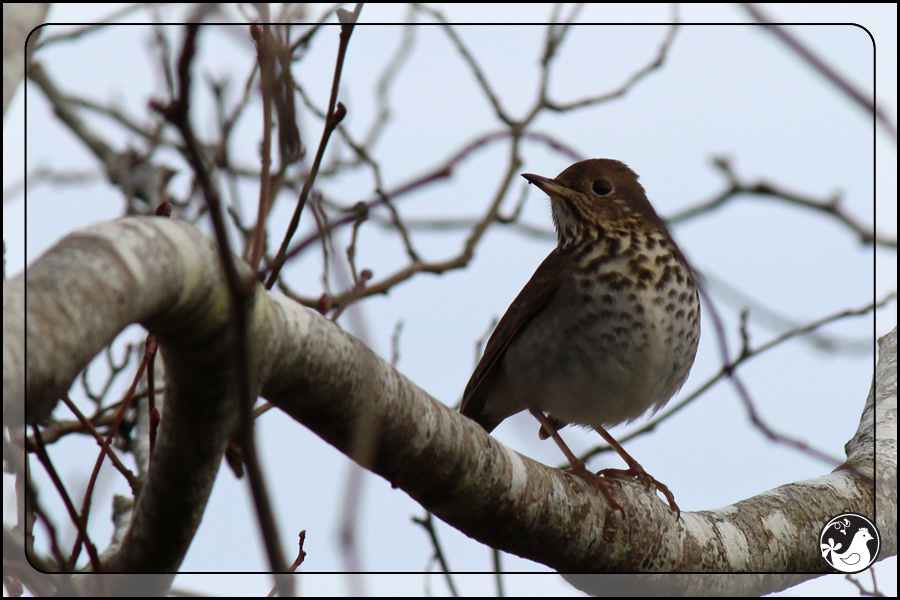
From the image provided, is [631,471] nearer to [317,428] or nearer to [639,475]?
[639,475]

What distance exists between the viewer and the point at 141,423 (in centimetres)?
328

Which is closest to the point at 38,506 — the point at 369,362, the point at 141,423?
the point at 369,362

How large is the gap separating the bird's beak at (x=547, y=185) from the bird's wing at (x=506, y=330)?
388 millimetres

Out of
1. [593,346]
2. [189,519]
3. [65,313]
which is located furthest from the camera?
[593,346]

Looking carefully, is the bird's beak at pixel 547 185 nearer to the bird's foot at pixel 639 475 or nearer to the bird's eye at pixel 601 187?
the bird's eye at pixel 601 187

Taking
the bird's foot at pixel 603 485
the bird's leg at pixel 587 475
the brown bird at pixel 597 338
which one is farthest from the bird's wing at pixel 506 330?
the bird's foot at pixel 603 485

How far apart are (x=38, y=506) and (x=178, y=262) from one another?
52cm

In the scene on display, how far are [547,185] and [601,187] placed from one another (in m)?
0.30

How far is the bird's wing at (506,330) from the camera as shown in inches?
129

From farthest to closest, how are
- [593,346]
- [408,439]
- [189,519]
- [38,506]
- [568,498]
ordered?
[593,346] → [568,498] → [408,439] → [189,519] → [38,506]

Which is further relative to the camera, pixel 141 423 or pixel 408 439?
pixel 141 423

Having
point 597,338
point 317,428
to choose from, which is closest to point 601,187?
point 597,338

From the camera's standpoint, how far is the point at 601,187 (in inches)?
152

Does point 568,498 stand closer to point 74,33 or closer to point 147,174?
point 74,33
